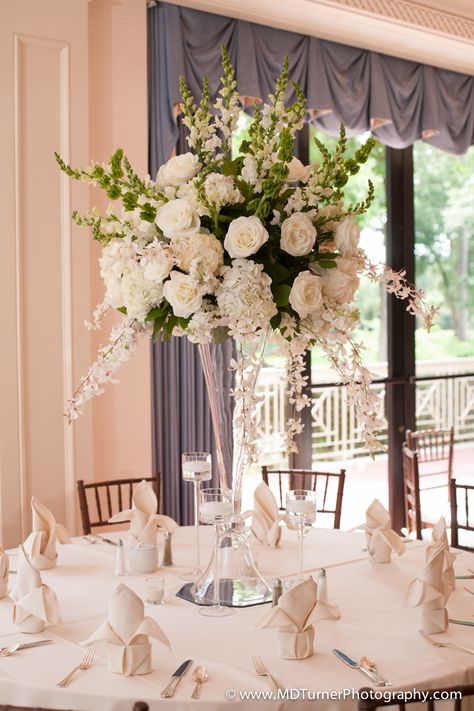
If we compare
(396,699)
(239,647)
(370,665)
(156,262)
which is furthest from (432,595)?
(156,262)

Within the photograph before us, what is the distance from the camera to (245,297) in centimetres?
213

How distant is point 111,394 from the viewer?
4.14m

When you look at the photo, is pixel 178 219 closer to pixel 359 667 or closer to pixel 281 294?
pixel 281 294

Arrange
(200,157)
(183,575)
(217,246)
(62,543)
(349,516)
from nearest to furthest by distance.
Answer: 1. (217,246)
2. (200,157)
3. (183,575)
4. (62,543)
5. (349,516)

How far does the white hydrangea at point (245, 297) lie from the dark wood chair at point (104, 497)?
121 cm

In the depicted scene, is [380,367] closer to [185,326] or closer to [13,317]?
[13,317]

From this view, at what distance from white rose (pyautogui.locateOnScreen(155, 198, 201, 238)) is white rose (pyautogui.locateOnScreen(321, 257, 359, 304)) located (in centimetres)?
37

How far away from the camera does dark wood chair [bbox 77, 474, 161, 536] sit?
328 cm

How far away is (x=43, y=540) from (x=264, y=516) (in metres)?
0.74

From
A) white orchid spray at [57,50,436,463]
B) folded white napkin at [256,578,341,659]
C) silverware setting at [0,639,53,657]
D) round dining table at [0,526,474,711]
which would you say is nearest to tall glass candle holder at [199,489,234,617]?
round dining table at [0,526,474,711]

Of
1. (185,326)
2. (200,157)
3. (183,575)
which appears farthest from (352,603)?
(200,157)

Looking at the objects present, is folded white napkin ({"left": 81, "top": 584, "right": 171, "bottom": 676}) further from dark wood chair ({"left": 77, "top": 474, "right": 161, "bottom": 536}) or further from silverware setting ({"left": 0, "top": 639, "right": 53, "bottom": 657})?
dark wood chair ({"left": 77, "top": 474, "right": 161, "bottom": 536})

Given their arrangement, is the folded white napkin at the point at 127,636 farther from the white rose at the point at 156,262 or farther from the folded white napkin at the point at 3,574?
the white rose at the point at 156,262

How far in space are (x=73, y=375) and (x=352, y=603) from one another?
1970 mm
